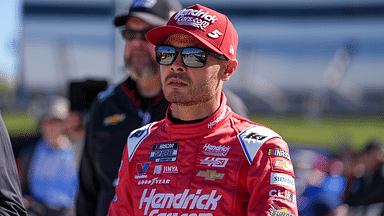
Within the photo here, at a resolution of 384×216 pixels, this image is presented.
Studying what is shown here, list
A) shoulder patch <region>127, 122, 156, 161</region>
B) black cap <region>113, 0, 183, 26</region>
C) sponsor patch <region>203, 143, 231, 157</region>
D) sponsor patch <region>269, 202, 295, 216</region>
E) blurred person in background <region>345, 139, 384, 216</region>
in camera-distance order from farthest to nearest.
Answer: blurred person in background <region>345, 139, 384, 216</region>, black cap <region>113, 0, 183, 26</region>, shoulder patch <region>127, 122, 156, 161</region>, sponsor patch <region>203, 143, 231, 157</region>, sponsor patch <region>269, 202, 295, 216</region>

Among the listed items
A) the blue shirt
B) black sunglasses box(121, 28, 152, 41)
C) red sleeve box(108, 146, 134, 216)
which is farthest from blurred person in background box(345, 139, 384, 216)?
red sleeve box(108, 146, 134, 216)

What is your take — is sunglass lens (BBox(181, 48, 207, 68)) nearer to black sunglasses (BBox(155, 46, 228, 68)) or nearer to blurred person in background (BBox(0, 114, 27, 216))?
black sunglasses (BBox(155, 46, 228, 68))

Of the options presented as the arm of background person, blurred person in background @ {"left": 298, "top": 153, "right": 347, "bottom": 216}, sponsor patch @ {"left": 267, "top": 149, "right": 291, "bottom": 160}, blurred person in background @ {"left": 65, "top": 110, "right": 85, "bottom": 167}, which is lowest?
blurred person in background @ {"left": 298, "top": 153, "right": 347, "bottom": 216}

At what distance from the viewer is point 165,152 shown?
1914mm

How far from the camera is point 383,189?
5.90 meters

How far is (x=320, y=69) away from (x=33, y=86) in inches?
607

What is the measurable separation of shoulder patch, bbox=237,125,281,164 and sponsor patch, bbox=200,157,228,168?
9cm

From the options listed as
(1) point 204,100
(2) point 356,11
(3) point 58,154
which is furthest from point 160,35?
(2) point 356,11

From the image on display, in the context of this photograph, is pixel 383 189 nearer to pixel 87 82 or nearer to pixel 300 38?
pixel 87 82

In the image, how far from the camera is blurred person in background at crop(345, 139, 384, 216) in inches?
233

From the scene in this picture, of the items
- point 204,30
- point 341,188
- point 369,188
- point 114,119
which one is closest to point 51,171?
point 114,119

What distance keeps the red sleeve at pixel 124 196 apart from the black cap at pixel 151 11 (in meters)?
0.91

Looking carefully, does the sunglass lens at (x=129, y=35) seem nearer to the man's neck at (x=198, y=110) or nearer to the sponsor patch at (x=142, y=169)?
the man's neck at (x=198, y=110)

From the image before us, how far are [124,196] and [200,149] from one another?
42 centimetres
